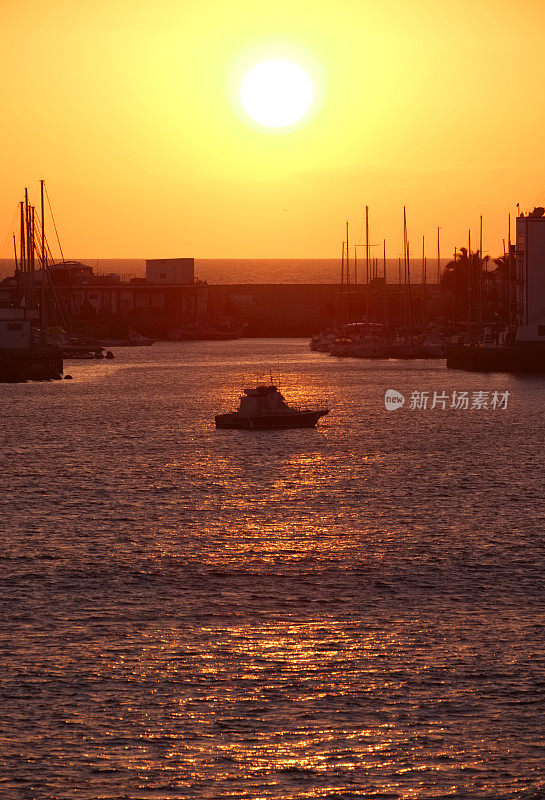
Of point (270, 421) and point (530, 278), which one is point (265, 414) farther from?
point (530, 278)

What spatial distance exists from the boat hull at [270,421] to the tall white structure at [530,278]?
5962 centimetres

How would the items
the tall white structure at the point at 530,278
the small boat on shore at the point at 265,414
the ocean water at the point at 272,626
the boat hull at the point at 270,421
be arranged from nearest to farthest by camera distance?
1. the ocean water at the point at 272,626
2. the small boat on shore at the point at 265,414
3. the boat hull at the point at 270,421
4. the tall white structure at the point at 530,278

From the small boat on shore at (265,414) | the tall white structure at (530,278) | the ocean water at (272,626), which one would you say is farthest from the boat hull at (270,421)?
the tall white structure at (530,278)

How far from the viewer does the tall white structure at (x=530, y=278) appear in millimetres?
146750

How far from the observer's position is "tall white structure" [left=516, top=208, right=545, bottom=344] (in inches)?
5778

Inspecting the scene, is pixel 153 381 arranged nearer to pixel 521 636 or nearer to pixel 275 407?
pixel 275 407

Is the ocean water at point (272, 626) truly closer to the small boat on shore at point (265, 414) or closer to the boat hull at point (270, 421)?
the small boat on shore at point (265, 414)

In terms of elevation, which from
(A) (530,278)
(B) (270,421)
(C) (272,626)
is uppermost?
(A) (530,278)

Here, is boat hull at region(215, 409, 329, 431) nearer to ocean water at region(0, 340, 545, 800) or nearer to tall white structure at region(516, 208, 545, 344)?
ocean water at region(0, 340, 545, 800)

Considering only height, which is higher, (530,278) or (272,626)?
(530,278)

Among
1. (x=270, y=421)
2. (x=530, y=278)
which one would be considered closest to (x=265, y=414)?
(x=270, y=421)

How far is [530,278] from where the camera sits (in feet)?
482

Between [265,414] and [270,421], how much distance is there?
48.1 inches

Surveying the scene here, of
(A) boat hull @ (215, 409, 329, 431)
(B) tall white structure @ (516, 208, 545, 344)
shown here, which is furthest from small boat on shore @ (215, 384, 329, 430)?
(B) tall white structure @ (516, 208, 545, 344)
